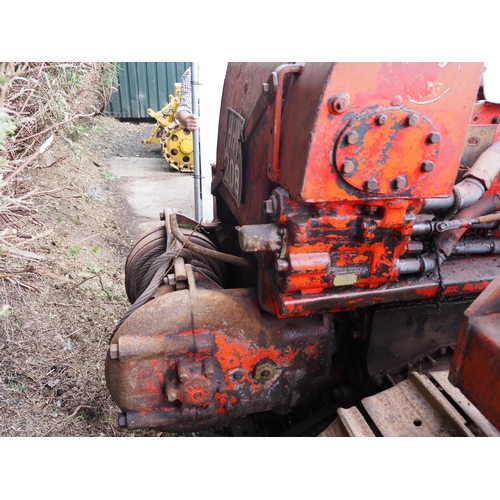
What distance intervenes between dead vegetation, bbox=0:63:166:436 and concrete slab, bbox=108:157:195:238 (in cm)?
104

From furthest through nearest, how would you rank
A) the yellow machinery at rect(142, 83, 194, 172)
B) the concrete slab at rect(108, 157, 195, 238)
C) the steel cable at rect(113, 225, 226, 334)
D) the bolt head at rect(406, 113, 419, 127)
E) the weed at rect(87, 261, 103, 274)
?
1. the yellow machinery at rect(142, 83, 194, 172)
2. the concrete slab at rect(108, 157, 195, 238)
3. the weed at rect(87, 261, 103, 274)
4. the steel cable at rect(113, 225, 226, 334)
5. the bolt head at rect(406, 113, 419, 127)

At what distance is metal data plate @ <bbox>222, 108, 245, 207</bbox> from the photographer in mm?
2238

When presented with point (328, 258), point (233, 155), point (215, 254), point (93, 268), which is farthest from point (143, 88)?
point (328, 258)

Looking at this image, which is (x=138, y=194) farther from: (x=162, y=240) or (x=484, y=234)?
(x=484, y=234)

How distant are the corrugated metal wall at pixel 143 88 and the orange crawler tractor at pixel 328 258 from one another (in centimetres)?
770

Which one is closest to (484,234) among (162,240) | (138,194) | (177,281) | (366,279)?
(366,279)

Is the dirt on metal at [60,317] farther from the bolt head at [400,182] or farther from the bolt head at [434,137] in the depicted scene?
the bolt head at [434,137]

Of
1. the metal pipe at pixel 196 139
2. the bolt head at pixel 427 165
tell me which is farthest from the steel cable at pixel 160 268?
the metal pipe at pixel 196 139

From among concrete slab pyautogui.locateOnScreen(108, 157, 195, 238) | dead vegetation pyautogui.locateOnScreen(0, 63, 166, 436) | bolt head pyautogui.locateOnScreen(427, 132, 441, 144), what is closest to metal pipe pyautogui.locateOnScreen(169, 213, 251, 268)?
dead vegetation pyautogui.locateOnScreen(0, 63, 166, 436)

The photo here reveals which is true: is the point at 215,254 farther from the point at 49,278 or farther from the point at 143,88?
the point at 143,88

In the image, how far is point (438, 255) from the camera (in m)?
1.84

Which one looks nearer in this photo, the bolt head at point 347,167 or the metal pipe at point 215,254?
the bolt head at point 347,167

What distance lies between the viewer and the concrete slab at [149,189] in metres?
6.25

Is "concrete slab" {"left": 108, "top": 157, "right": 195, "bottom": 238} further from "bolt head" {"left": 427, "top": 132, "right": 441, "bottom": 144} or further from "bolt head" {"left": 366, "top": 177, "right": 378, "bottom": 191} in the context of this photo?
"bolt head" {"left": 427, "top": 132, "right": 441, "bottom": 144}
